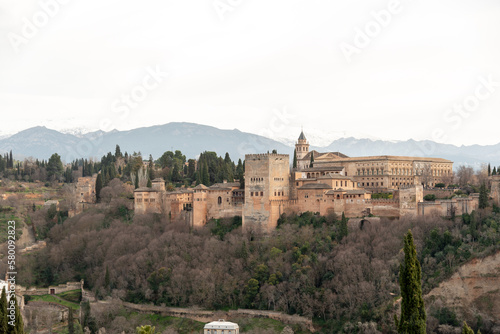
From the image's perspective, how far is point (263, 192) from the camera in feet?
168

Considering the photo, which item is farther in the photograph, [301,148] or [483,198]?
[301,148]

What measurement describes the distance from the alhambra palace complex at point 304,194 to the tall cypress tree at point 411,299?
80.6 feet

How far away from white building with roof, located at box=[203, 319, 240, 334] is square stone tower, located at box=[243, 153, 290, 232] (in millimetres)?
9758

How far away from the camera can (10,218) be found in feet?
214

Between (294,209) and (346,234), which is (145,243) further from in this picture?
(346,234)

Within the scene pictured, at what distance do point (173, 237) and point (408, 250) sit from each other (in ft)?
104

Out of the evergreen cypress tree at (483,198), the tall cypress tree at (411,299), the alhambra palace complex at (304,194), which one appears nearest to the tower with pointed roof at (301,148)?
the alhambra palace complex at (304,194)

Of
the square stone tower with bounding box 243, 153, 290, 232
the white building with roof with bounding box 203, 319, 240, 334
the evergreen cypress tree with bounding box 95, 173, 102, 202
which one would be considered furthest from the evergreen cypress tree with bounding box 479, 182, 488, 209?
the evergreen cypress tree with bounding box 95, 173, 102, 202

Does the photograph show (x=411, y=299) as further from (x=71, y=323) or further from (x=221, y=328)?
(x=71, y=323)

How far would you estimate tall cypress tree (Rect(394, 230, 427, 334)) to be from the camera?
23844mm

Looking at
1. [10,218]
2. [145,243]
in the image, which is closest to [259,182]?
[145,243]

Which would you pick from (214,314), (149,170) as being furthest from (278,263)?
(149,170)

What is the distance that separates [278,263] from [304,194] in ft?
23.7

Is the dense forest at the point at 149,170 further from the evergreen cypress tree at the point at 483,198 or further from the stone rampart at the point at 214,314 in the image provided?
the evergreen cypress tree at the point at 483,198
